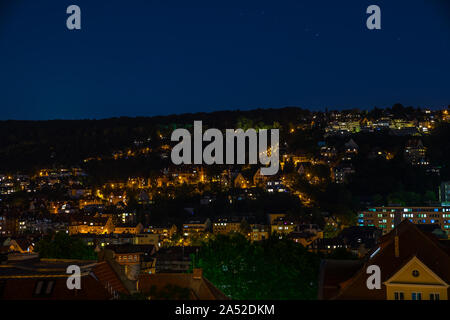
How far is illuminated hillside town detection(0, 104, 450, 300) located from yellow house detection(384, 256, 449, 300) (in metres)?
0.03

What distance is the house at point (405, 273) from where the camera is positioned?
12.8 metres

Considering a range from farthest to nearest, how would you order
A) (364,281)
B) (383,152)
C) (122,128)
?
1. (122,128)
2. (383,152)
3. (364,281)

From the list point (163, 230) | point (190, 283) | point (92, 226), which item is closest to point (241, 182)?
point (163, 230)

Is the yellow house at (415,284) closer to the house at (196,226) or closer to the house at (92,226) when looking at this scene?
the house at (196,226)

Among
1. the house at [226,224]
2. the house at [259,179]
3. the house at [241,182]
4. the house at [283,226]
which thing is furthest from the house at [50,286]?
the house at [241,182]

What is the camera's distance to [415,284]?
41.8 feet

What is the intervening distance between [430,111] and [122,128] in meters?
84.8

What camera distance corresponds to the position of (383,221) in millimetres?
72562

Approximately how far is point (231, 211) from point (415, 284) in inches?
2730

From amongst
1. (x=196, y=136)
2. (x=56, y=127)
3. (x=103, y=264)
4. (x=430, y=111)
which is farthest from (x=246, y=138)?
(x=103, y=264)

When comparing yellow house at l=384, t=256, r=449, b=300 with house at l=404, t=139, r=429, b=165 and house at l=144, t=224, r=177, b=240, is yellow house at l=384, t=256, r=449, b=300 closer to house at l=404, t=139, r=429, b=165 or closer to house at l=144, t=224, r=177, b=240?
house at l=144, t=224, r=177, b=240

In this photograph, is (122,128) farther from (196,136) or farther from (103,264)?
(103,264)

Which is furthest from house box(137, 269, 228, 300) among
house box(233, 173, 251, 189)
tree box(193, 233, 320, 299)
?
house box(233, 173, 251, 189)

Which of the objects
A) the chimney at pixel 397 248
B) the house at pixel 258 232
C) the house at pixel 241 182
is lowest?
the house at pixel 258 232
